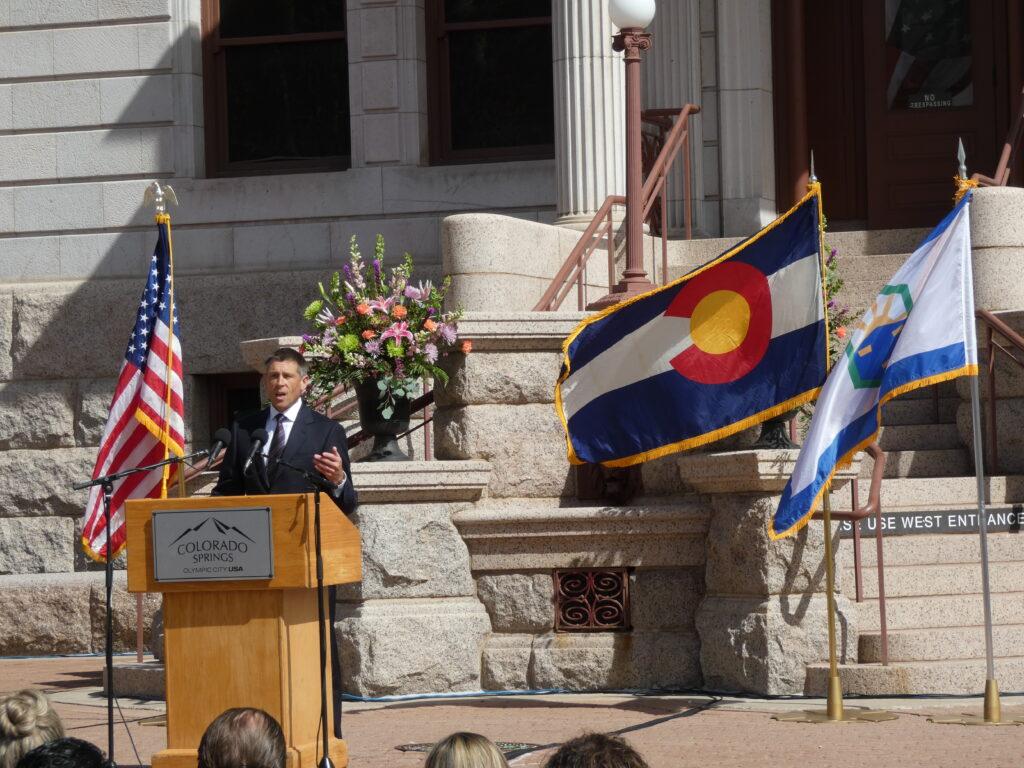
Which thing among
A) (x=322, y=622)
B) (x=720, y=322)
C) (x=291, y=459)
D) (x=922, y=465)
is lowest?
(x=322, y=622)

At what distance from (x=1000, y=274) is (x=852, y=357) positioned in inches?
163

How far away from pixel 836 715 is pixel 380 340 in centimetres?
360

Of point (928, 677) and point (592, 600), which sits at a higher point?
point (592, 600)

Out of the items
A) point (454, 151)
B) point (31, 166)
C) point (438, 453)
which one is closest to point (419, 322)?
point (438, 453)

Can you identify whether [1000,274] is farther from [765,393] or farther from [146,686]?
[146,686]

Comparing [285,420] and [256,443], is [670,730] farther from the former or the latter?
[256,443]

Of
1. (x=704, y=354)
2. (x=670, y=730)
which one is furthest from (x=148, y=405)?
(x=670, y=730)

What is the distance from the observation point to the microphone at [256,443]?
25.2 feet

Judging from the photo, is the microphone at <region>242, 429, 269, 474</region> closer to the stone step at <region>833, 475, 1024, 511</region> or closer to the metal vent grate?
the metal vent grate

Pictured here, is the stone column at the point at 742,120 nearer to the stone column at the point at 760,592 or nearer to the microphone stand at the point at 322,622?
the stone column at the point at 760,592

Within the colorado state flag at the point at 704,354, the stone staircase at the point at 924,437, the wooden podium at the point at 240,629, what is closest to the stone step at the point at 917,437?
the stone staircase at the point at 924,437

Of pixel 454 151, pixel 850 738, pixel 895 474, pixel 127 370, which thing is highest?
pixel 454 151

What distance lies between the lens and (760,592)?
10.6 meters

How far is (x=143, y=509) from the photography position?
7.54 metres
